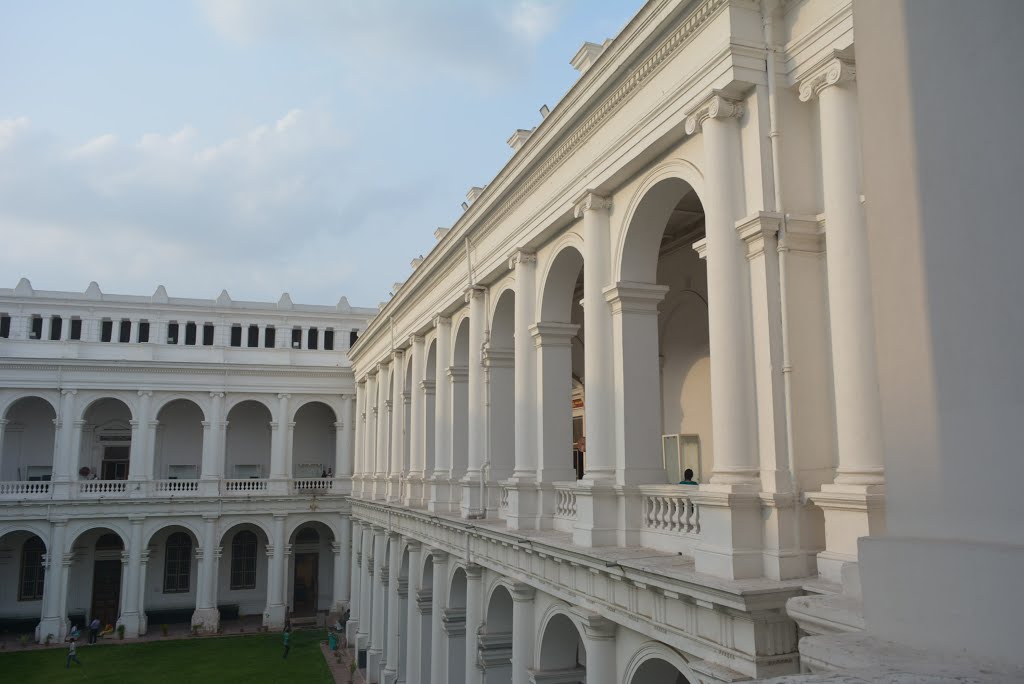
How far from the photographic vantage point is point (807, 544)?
774 cm

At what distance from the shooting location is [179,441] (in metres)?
40.6

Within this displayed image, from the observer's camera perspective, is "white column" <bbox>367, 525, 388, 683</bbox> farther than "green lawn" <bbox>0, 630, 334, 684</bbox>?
No

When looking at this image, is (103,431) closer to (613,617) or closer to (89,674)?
(89,674)

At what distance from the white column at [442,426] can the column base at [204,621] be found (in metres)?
20.6

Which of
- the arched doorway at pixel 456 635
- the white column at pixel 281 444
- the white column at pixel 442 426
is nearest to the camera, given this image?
the arched doorway at pixel 456 635

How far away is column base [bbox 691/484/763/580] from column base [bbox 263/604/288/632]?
3326cm

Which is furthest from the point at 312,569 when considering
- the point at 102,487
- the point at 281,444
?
the point at 102,487

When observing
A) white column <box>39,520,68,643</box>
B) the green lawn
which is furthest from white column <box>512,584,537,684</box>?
white column <box>39,520,68,643</box>

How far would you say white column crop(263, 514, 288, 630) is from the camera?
1464 inches

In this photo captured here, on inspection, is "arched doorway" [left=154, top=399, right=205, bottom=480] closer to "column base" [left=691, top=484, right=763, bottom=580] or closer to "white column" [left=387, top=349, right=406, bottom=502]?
"white column" [left=387, top=349, right=406, bottom=502]

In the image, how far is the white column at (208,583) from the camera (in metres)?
36.2

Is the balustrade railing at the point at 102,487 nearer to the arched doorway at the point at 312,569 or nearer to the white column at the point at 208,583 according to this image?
the white column at the point at 208,583

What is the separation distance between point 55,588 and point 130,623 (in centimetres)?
347

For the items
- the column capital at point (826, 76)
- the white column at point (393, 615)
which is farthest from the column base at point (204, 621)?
the column capital at point (826, 76)
